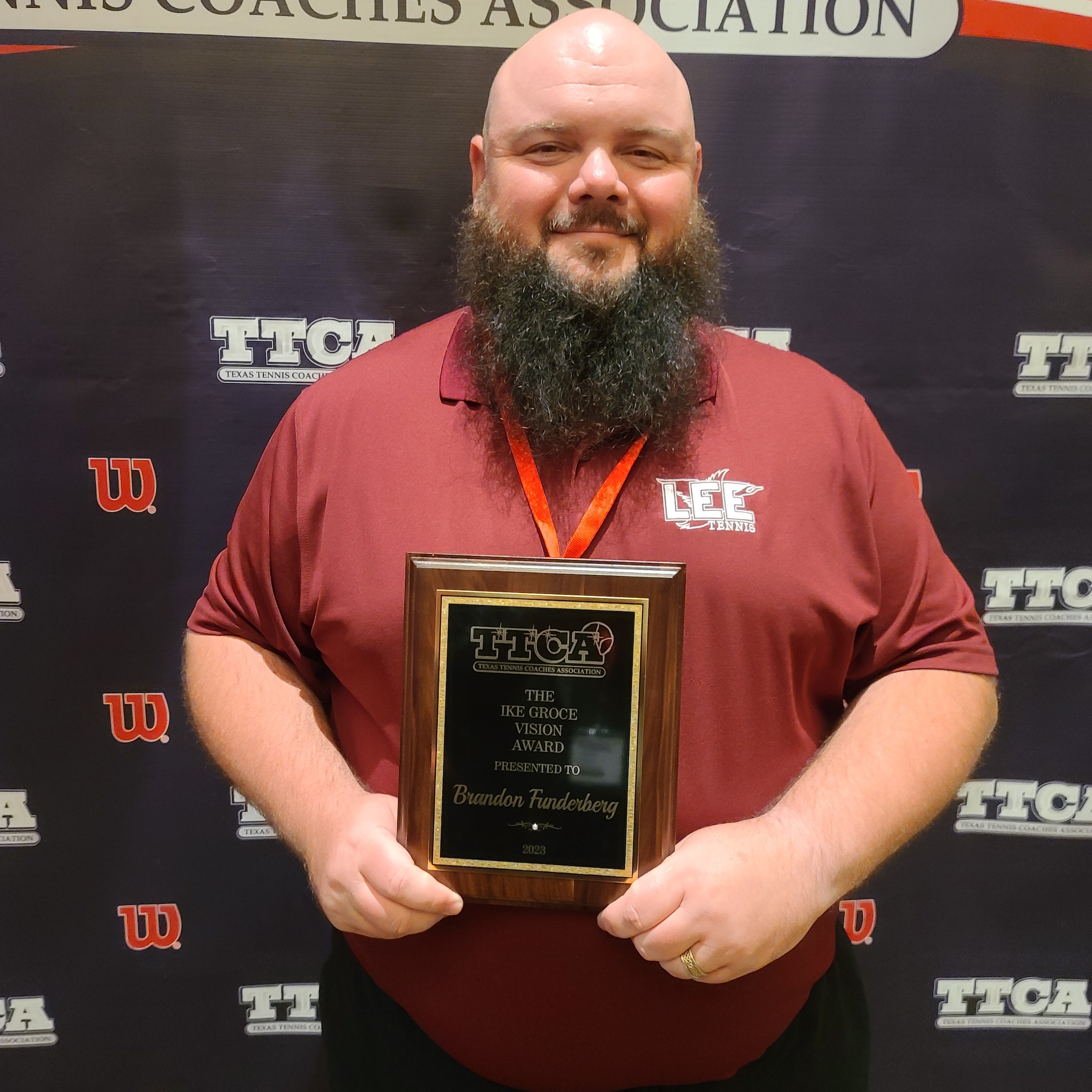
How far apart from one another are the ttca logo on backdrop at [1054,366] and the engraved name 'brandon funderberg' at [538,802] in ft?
4.52

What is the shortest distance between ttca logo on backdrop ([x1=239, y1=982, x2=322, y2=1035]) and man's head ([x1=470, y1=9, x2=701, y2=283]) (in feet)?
5.64

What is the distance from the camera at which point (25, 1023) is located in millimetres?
1977

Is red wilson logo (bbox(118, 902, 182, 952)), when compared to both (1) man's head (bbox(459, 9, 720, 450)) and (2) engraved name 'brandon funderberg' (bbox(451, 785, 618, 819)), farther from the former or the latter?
(1) man's head (bbox(459, 9, 720, 450))

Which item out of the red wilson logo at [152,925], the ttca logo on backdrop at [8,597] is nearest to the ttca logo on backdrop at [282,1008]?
the red wilson logo at [152,925]

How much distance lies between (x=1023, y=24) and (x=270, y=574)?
5.71 ft

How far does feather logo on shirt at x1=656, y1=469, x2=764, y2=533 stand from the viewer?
1148 millimetres

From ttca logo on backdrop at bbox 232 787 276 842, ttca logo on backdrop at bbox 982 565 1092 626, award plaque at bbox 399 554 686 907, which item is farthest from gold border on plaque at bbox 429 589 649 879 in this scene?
ttca logo on backdrop at bbox 982 565 1092 626

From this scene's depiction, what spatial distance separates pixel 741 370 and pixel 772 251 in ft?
1.94

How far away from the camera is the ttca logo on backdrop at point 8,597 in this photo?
182 cm

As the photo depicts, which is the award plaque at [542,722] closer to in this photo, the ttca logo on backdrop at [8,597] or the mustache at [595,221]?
the mustache at [595,221]

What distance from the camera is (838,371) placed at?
178cm

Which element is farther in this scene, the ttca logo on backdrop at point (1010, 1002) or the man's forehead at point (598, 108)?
the ttca logo on backdrop at point (1010, 1002)

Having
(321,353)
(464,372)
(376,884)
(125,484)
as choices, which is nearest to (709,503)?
(464,372)

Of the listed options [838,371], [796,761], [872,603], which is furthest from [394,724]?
[838,371]
